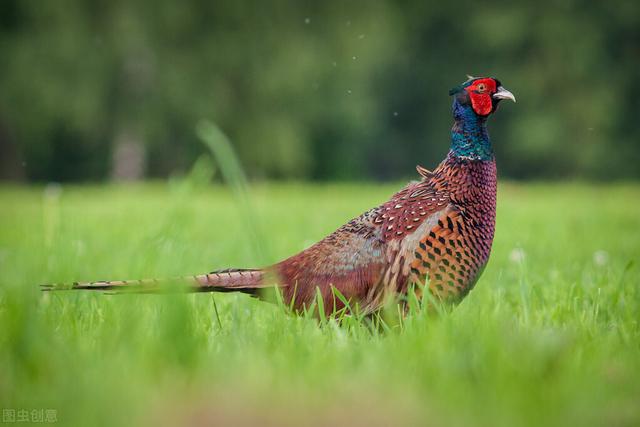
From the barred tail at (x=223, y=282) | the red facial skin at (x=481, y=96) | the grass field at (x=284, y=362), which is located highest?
the red facial skin at (x=481, y=96)

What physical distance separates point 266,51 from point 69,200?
7.68 m

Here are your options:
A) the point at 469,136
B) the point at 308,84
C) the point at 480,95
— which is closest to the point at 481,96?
the point at 480,95

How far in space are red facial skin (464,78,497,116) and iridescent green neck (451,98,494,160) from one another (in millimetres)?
23

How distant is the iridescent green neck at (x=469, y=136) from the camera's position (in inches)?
109

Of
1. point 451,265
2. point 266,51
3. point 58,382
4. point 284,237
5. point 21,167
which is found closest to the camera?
point 58,382

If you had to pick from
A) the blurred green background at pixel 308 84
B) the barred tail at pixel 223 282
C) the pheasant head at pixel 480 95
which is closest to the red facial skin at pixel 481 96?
the pheasant head at pixel 480 95

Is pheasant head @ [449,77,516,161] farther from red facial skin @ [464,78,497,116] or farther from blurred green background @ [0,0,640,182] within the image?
blurred green background @ [0,0,640,182]

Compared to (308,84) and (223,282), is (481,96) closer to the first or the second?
(223,282)

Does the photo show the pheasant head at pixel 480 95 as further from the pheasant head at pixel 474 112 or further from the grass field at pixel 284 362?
the grass field at pixel 284 362

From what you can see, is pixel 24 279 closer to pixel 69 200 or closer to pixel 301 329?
pixel 301 329

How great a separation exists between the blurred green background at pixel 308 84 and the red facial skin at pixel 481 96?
1368cm

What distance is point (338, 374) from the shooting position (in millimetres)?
1692

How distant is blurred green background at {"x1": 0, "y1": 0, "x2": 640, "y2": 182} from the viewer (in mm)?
15633

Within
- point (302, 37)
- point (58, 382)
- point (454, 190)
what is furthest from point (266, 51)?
point (58, 382)
